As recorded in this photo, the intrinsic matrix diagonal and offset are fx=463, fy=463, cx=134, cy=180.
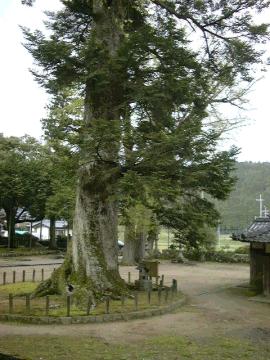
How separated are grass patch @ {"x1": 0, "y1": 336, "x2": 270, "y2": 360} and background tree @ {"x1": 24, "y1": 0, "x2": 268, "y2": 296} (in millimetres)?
3860

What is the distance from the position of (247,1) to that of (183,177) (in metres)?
5.96

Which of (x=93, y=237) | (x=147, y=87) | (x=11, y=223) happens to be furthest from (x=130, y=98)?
(x=11, y=223)

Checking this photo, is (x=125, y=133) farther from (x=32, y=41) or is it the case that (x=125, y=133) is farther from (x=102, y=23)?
(x=102, y=23)

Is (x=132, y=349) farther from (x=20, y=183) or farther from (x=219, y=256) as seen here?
(x=20, y=183)

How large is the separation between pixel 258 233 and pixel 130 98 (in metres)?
6.79

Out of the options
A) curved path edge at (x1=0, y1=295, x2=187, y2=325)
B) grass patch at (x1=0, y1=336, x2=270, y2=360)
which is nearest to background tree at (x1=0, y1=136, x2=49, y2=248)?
curved path edge at (x1=0, y1=295, x2=187, y2=325)

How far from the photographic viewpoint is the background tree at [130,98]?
40.1 ft

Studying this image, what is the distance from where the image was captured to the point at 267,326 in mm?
11266

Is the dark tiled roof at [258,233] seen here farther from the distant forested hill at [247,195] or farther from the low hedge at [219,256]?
the distant forested hill at [247,195]

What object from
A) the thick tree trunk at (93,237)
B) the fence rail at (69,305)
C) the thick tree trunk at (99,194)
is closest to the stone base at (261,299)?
the fence rail at (69,305)

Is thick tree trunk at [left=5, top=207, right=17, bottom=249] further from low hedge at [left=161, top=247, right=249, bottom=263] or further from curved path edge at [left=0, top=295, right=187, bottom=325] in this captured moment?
curved path edge at [left=0, top=295, right=187, bottom=325]

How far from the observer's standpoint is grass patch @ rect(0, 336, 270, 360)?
26.8 ft

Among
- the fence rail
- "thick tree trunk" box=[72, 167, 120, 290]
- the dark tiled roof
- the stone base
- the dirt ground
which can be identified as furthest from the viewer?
the dark tiled roof

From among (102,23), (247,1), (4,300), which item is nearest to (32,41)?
(102,23)
